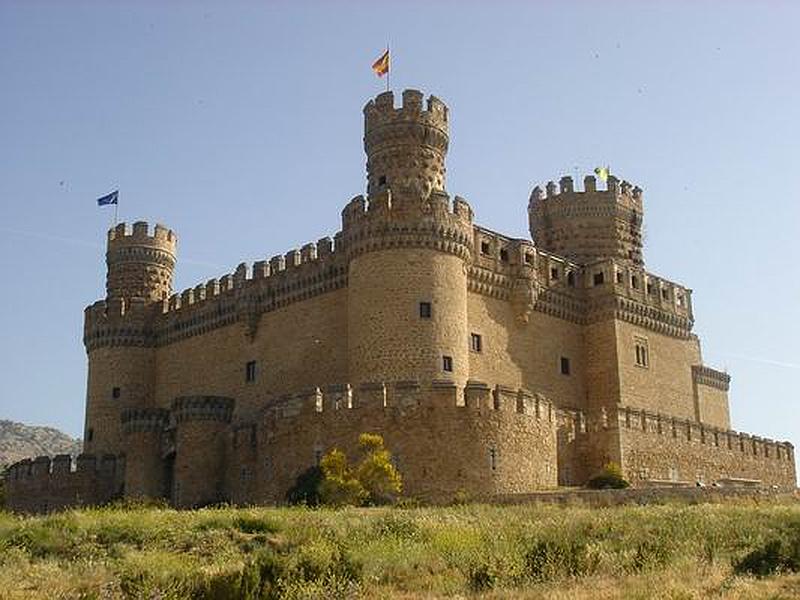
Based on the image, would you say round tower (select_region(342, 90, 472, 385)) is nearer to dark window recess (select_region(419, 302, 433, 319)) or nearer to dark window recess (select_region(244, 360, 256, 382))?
dark window recess (select_region(419, 302, 433, 319))

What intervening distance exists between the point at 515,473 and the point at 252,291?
13875mm

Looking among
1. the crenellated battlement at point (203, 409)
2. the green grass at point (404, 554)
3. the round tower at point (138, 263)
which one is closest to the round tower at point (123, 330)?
the round tower at point (138, 263)

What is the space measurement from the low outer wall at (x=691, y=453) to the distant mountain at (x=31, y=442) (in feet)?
203

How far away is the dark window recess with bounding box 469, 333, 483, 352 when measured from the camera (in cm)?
3469

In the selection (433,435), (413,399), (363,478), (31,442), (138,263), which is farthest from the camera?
(31,442)

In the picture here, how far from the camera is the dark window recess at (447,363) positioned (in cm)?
3184

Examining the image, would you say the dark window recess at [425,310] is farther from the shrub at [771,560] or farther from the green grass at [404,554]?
the shrub at [771,560]

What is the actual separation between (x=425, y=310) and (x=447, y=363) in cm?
160

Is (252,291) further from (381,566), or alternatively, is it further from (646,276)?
(381,566)

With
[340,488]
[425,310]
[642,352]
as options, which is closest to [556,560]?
[340,488]

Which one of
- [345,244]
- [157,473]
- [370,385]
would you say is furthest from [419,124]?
[157,473]

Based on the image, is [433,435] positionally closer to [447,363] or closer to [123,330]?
[447,363]

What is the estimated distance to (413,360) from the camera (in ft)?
103

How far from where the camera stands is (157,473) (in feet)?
121
